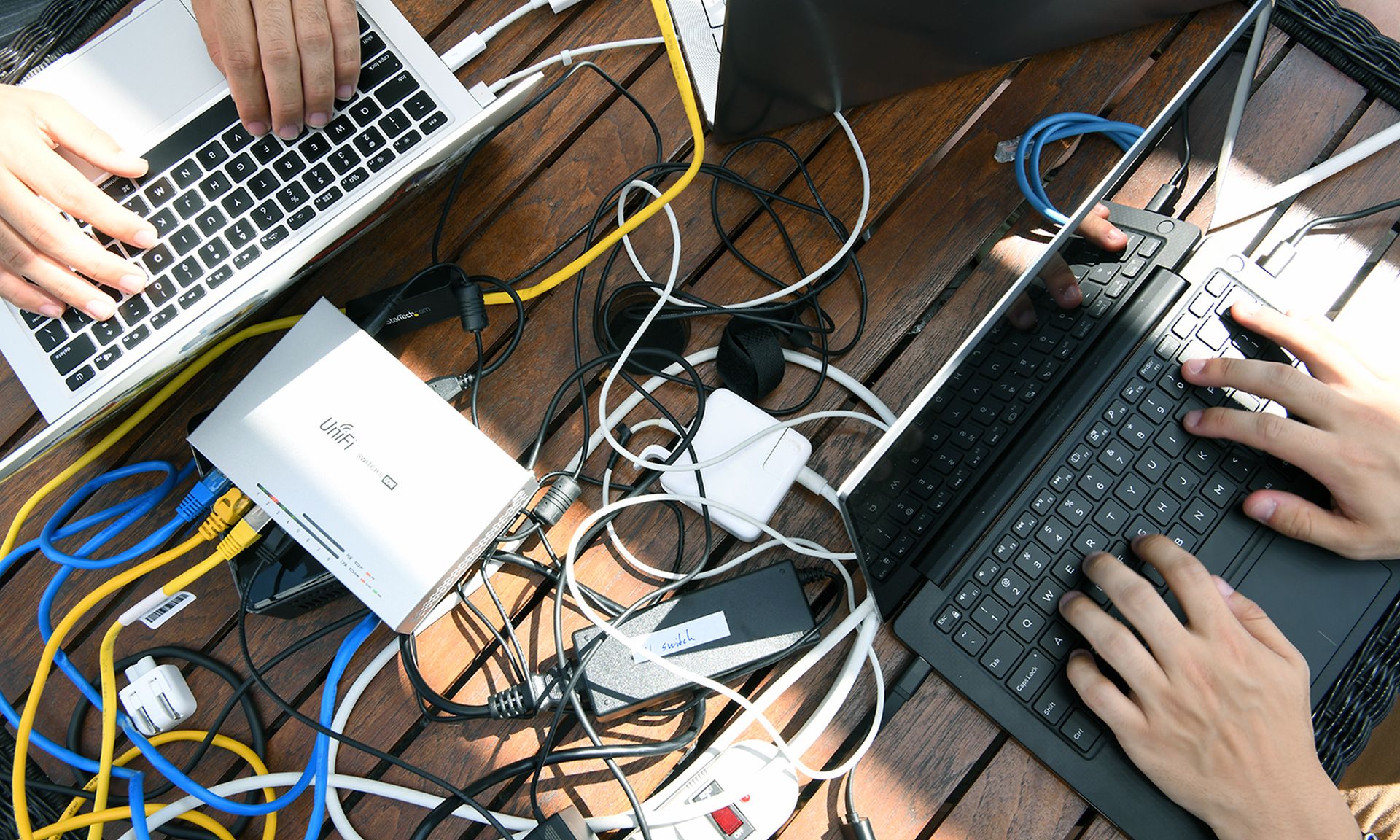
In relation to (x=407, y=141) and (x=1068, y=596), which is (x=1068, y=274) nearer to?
(x=1068, y=596)

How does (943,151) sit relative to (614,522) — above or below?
above

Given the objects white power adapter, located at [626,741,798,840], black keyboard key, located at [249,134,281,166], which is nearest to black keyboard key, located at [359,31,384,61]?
black keyboard key, located at [249,134,281,166]

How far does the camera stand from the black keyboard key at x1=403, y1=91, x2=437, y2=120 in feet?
2.31

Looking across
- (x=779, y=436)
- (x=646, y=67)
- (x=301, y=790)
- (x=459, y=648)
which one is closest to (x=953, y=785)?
(x=779, y=436)

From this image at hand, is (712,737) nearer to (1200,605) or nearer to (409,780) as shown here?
(409,780)

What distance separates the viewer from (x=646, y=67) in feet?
2.79

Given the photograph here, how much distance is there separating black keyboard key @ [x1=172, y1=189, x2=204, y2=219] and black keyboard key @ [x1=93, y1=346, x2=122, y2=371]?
4.9 inches

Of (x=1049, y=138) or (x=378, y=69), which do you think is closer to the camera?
(x=378, y=69)

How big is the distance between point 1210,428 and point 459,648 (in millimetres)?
732

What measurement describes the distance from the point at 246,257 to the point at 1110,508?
2.63 feet

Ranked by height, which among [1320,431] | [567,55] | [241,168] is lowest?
[241,168]

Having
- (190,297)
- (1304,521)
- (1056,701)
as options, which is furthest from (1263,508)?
(190,297)

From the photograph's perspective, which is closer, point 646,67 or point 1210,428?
point 1210,428

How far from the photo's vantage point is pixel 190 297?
26.2 inches
